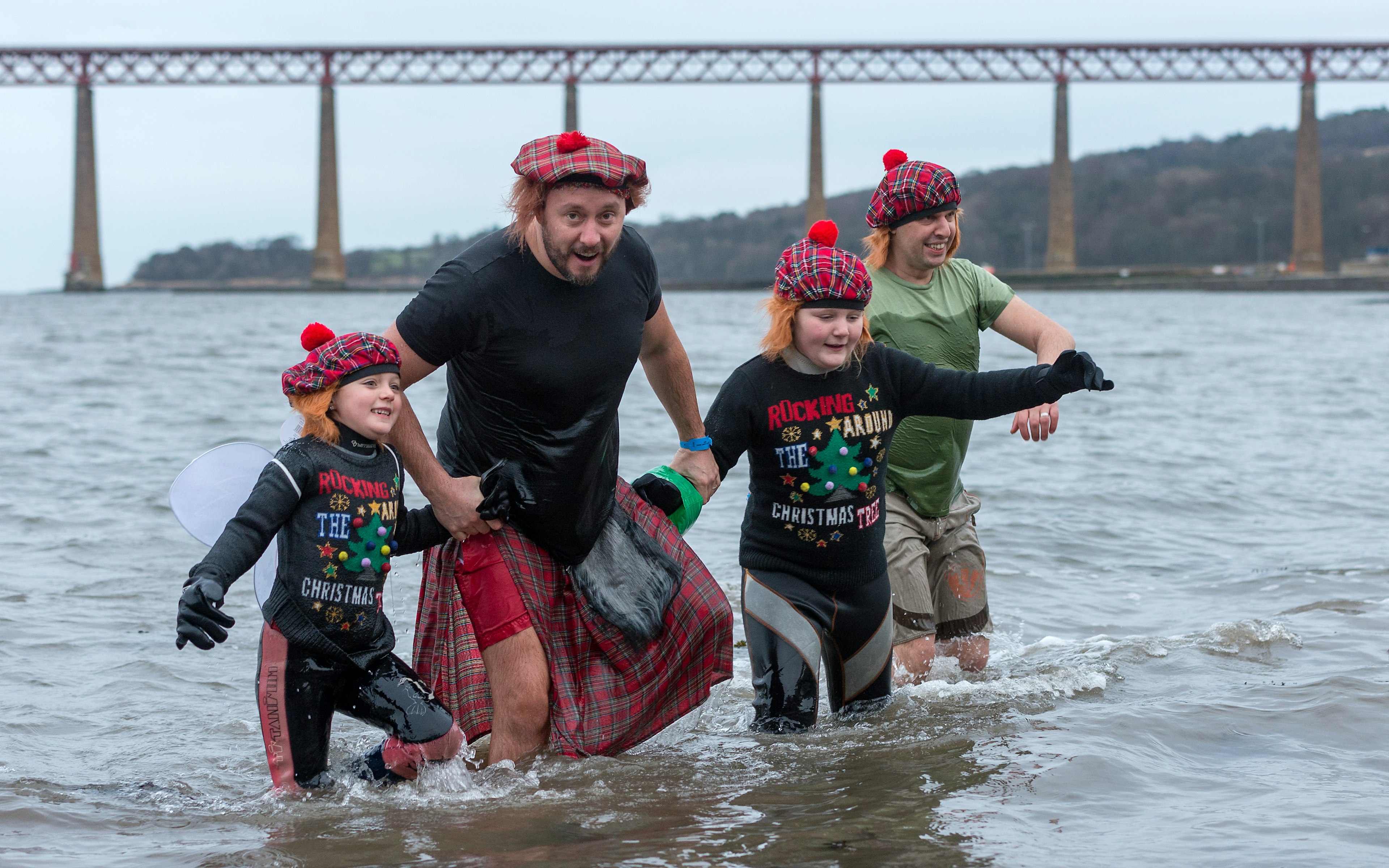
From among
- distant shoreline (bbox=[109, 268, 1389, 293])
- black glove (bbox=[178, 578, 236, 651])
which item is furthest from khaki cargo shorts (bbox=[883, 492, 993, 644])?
distant shoreline (bbox=[109, 268, 1389, 293])

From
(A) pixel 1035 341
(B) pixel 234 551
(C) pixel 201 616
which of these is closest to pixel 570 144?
(B) pixel 234 551

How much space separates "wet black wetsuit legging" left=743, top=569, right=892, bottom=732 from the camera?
460 cm

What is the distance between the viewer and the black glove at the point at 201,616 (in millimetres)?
3592

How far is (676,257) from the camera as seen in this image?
111 meters

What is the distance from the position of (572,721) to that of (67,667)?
3.28 meters

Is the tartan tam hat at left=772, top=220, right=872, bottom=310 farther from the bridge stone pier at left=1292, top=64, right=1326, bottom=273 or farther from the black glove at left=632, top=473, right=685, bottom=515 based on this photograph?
the bridge stone pier at left=1292, top=64, right=1326, bottom=273

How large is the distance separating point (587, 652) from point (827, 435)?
106cm

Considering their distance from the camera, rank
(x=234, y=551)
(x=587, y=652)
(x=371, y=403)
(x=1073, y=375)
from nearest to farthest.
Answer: (x=234, y=551), (x=371, y=403), (x=1073, y=375), (x=587, y=652)

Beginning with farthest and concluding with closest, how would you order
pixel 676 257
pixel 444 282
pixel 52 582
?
pixel 676 257 < pixel 52 582 < pixel 444 282

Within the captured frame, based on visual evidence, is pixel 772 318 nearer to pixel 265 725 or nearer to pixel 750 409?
pixel 750 409

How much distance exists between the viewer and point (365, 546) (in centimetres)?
414

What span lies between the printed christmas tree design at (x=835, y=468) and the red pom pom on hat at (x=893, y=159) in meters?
1.22

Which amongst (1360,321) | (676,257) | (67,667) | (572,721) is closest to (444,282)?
(572,721)

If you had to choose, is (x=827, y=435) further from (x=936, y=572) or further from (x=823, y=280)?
(x=936, y=572)
